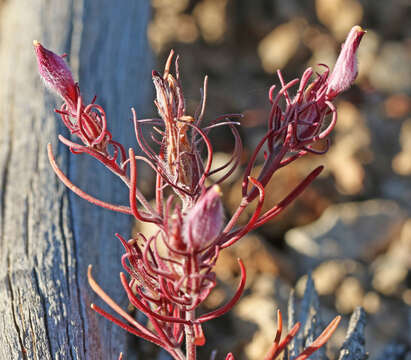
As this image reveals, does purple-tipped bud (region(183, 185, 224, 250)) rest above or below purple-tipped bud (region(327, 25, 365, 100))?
below

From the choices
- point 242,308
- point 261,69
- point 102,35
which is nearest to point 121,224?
point 242,308

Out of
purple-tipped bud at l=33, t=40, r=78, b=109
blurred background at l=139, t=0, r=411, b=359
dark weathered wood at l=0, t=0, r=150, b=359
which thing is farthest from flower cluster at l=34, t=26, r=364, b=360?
blurred background at l=139, t=0, r=411, b=359

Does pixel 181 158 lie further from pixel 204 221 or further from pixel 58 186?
pixel 58 186

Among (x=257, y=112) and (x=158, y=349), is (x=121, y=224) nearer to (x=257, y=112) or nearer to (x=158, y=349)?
(x=158, y=349)

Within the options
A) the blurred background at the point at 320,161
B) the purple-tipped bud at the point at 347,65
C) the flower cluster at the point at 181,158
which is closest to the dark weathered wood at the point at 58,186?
the flower cluster at the point at 181,158

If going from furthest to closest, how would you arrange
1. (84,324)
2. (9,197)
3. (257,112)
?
(257,112), (9,197), (84,324)

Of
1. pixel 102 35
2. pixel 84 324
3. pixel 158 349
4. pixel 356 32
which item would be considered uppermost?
pixel 102 35

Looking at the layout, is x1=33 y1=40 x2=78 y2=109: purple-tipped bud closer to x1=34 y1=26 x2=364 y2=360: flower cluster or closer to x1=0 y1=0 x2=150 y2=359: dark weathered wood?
x1=34 y1=26 x2=364 y2=360: flower cluster

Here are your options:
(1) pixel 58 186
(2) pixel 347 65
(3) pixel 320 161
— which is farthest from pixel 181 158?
(3) pixel 320 161
